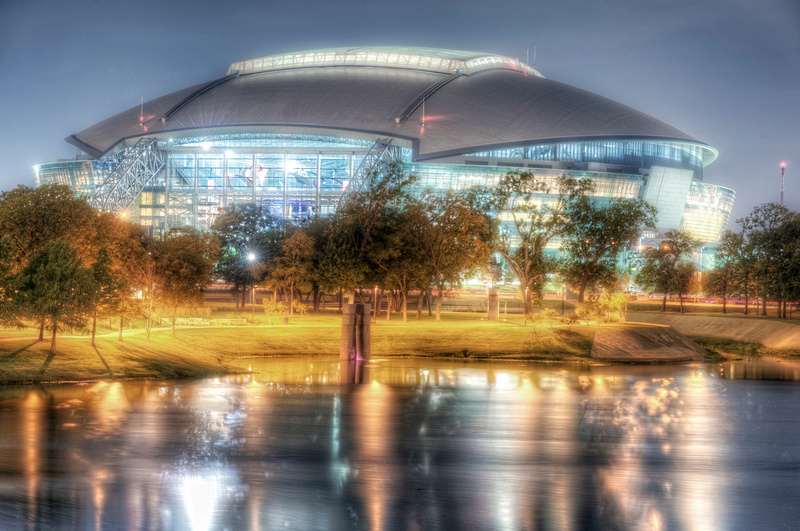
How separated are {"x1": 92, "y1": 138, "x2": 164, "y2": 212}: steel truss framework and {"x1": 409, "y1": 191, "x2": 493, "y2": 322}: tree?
57827 millimetres

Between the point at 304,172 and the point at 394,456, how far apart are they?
94884 millimetres

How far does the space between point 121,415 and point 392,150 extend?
290 feet

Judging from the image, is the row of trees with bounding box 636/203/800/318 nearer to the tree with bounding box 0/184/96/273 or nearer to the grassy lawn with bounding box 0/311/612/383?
the grassy lawn with bounding box 0/311/612/383

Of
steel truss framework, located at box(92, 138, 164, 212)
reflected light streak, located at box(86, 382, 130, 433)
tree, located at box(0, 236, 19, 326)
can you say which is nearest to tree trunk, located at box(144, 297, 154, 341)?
tree, located at box(0, 236, 19, 326)

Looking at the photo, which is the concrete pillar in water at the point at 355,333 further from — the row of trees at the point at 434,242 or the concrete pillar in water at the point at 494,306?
the concrete pillar in water at the point at 494,306

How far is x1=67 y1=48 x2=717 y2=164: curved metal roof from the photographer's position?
108m

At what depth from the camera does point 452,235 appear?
6084cm

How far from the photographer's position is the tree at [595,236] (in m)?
64.6

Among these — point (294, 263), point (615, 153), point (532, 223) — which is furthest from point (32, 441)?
point (615, 153)

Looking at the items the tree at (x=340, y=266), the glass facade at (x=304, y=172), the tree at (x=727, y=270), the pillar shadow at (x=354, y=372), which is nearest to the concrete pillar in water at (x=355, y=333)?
the pillar shadow at (x=354, y=372)

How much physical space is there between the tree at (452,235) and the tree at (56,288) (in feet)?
105

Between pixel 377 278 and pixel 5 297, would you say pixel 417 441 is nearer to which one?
pixel 5 297

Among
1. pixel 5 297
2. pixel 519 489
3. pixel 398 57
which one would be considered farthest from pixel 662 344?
pixel 398 57

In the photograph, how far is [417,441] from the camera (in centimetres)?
2114
